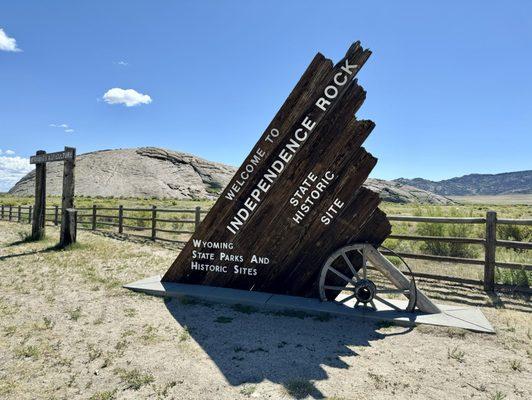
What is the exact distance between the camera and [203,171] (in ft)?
300

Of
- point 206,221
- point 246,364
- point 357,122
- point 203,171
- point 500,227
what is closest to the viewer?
point 246,364

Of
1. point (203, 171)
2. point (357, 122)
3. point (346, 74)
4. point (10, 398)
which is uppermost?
point (203, 171)

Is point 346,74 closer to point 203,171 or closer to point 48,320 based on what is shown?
point 48,320

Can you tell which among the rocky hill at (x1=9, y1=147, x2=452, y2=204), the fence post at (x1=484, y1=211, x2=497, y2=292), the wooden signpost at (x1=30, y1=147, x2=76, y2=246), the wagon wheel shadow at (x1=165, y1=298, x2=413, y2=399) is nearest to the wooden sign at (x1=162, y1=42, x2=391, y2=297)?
the wagon wheel shadow at (x1=165, y1=298, x2=413, y2=399)

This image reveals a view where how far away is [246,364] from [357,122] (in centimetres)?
379

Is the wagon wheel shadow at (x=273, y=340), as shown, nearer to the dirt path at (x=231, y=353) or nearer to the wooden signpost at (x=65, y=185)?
the dirt path at (x=231, y=353)

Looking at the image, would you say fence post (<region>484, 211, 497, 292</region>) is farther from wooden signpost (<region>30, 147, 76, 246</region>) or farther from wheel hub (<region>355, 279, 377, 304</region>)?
wooden signpost (<region>30, 147, 76, 246</region>)

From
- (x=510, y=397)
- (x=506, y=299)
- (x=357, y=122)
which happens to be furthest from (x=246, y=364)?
(x=506, y=299)

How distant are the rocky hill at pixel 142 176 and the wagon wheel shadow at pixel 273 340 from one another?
67.8m

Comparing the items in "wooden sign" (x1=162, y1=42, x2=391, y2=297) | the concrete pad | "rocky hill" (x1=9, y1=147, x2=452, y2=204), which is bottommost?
the concrete pad

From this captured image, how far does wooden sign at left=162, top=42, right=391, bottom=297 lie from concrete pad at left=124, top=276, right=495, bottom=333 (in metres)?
0.33

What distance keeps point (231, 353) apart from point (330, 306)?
6.58 feet

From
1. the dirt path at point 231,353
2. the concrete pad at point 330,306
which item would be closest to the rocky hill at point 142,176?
the concrete pad at point 330,306

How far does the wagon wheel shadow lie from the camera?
3709mm
